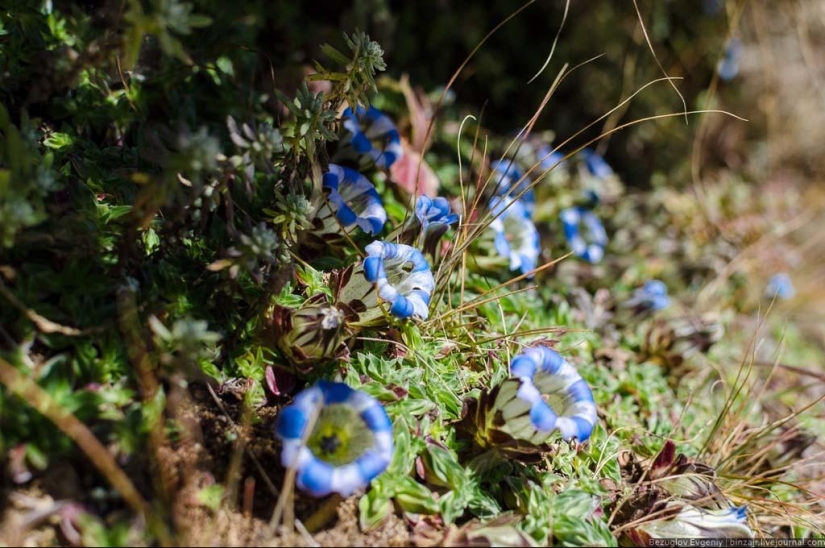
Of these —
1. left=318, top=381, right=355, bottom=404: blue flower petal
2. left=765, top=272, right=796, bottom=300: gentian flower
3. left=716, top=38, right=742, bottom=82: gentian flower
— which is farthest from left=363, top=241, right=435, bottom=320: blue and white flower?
left=716, top=38, right=742, bottom=82: gentian flower

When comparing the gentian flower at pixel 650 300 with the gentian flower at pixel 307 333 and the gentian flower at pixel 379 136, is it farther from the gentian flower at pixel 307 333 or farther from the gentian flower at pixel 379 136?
the gentian flower at pixel 307 333

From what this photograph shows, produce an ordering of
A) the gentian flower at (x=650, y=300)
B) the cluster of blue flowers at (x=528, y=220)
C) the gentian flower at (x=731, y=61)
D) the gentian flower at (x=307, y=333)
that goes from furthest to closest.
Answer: the gentian flower at (x=731, y=61) < the gentian flower at (x=650, y=300) < the cluster of blue flowers at (x=528, y=220) < the gentian flower at (x=307, y=333)

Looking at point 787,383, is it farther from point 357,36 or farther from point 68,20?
point 68,20

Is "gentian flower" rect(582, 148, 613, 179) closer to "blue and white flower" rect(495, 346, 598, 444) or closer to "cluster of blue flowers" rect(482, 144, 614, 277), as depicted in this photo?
"cluster of blue flowers" rect(482, 144, 614, 277)

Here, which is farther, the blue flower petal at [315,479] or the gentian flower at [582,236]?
the gentian flower at [582,236]

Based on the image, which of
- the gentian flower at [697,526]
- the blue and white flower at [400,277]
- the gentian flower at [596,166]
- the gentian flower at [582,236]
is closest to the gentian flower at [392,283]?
the blue and white flower at [400,277]

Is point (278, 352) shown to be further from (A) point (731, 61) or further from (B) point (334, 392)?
(A) point (731, 61)

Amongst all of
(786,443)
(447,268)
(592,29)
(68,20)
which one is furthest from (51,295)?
(592,29)
